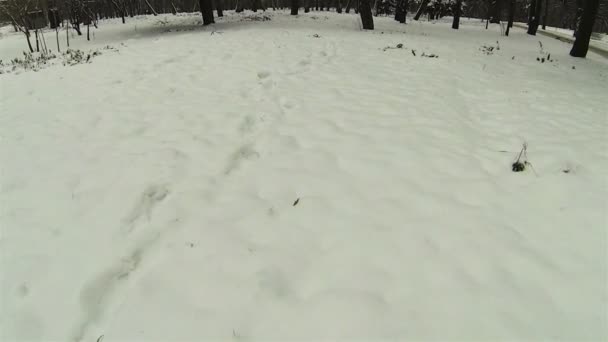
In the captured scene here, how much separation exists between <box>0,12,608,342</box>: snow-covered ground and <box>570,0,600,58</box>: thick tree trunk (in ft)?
29.5

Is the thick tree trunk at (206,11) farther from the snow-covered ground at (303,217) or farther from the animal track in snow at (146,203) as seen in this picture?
the animal track in snow at (146,203)

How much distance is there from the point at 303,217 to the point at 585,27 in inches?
598

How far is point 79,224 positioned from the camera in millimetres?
3238

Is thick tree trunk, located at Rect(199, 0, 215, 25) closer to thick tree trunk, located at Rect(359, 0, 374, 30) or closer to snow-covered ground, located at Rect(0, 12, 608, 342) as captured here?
thick tree trunk, located at Rect(359, 0, 374, 30)

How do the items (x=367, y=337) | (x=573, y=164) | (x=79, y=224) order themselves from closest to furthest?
(x=367, y=337), (x=79, y=224), (x=573, y=164)

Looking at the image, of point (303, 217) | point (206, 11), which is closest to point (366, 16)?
point (206, 11)

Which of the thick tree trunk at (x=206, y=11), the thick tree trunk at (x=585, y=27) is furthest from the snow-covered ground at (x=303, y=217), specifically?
the thick tree trunk at (x=206, y=11)

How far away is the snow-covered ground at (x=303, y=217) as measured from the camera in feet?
7.75

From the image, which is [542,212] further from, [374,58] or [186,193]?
[374,58]

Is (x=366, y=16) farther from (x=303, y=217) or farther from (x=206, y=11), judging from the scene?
(x=303, y=217)

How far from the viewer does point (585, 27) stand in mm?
12977

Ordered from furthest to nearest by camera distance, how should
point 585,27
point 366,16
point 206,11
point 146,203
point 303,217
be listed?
1. point 206,11
2. point 366,16
3. point 585,27
4. point 146,203
5. point 303,217

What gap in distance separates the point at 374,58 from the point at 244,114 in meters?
5.22

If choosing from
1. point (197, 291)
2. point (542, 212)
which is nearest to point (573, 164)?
point (542, 212)
